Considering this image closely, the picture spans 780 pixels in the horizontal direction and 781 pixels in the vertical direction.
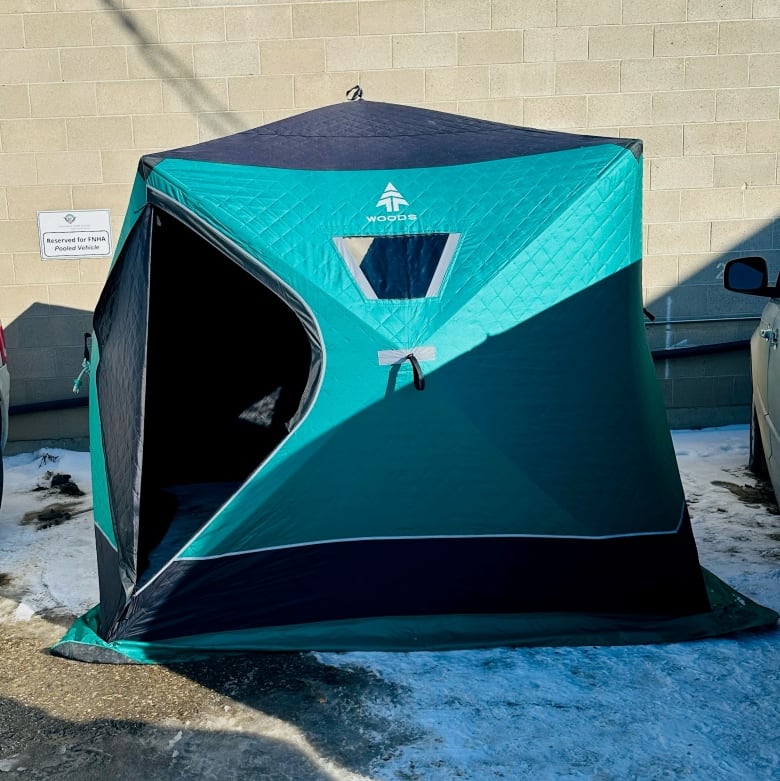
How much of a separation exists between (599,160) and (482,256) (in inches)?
24.9

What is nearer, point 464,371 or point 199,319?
point 464,371

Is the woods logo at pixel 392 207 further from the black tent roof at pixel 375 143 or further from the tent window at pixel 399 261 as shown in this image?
the black tent roof at pixel 375 143

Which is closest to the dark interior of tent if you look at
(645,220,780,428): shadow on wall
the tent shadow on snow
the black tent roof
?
the black tent roof

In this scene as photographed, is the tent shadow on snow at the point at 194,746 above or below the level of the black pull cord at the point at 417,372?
below

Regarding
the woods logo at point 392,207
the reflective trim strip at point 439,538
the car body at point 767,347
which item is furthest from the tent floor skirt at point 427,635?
the woods logo at point 392,207

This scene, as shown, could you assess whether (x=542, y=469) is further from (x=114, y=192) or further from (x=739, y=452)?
(x=114, y=192)

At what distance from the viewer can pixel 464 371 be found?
149 inches

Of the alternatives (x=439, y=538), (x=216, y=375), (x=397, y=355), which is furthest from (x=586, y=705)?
(x=216, y=375)

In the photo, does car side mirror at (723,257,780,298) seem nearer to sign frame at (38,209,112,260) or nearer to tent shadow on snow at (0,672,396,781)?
tent shadow on snow at (0,672,396,781)

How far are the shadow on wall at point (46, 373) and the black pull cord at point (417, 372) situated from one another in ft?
13.0

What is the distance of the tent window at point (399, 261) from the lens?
379 centimetres

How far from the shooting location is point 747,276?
16.0 feet

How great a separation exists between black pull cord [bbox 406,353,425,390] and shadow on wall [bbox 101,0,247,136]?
3731 mm

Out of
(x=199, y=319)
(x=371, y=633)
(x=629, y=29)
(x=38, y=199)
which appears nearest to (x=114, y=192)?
(x=38, y=199)
